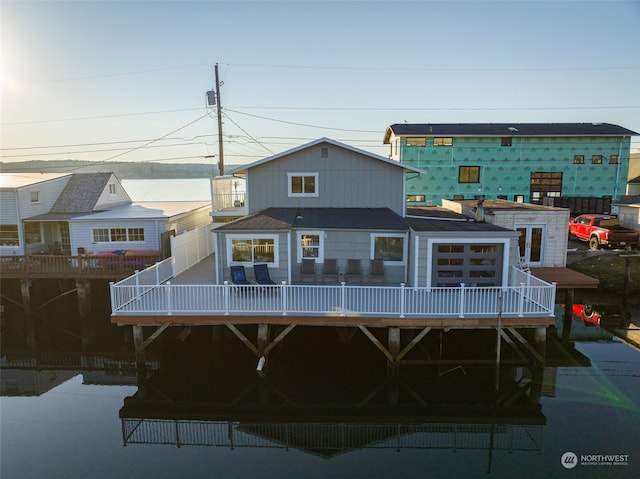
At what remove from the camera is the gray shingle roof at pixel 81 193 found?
23328mm

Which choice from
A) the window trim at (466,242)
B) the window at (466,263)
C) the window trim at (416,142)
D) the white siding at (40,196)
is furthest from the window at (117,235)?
the window trim at (416,142)

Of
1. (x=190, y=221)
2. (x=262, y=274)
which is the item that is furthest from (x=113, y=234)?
(x=262, y=274)

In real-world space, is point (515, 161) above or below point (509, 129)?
below

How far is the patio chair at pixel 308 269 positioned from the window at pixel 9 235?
16391 millimetres

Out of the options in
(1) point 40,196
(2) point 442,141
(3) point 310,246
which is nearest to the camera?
(3) point 310,246

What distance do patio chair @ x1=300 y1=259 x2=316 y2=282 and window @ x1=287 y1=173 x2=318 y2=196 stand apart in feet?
13.1

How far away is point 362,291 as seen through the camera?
13.0m

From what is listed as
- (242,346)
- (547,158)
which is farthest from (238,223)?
(547,158)

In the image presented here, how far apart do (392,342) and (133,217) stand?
14.1 meters

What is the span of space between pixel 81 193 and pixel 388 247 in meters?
18.6

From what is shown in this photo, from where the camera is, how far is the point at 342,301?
41.7ft

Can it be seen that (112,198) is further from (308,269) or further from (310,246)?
(308,269)

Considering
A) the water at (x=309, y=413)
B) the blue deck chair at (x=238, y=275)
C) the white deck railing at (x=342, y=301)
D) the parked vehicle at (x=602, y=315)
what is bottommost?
the water at (x=309, y=413)

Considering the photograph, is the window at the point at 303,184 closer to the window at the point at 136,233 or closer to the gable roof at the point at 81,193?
the window at the point at 136,233
